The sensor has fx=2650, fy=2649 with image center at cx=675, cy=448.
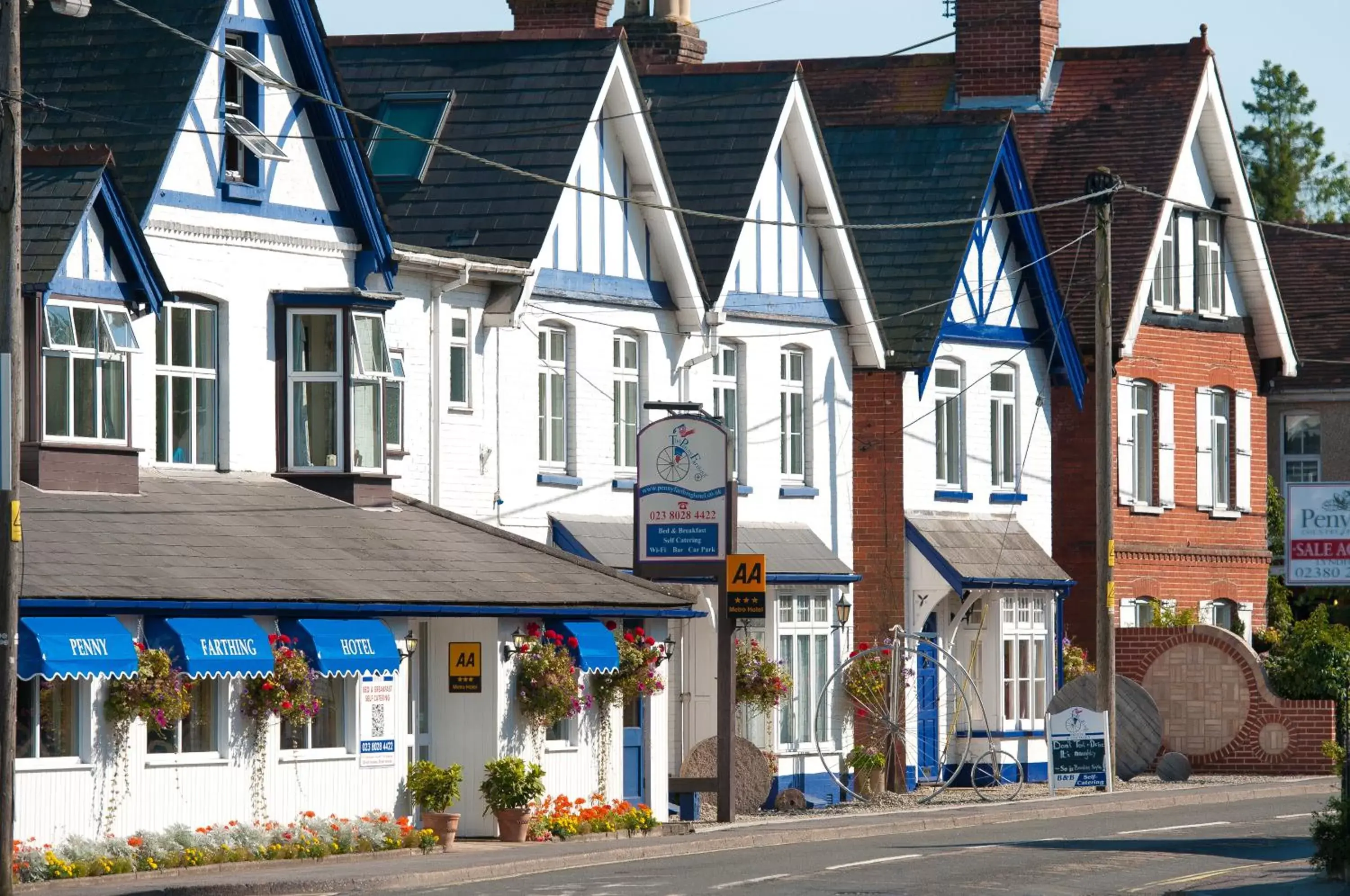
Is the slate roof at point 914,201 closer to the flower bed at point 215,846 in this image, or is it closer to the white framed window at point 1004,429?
the white framed window at point 1004,429

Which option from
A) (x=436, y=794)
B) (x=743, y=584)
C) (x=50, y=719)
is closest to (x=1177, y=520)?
(x=743, y=584)

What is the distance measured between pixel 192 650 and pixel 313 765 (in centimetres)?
246

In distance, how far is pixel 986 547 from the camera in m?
37.1

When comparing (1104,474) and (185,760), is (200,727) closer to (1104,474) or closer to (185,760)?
(185,760)

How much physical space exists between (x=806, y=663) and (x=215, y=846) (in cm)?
1269

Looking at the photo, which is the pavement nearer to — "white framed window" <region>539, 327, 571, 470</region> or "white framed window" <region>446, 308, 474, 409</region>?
"white framed window" <region>539, 327, 571, 470</region>

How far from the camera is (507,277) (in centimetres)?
2955

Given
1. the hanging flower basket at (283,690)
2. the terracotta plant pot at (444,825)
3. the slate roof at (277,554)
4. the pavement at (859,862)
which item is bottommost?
the pavement at (859,862)

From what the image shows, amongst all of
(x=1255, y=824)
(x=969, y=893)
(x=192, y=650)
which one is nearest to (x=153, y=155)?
(x=192, y=650)

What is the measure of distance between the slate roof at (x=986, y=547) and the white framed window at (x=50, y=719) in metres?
15.9

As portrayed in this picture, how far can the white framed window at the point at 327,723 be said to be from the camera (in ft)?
80.9

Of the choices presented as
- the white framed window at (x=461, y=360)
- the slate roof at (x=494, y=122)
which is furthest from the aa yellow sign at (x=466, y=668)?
the slate roof at (x=494, y=122)

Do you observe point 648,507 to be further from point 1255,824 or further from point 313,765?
point 1255,824

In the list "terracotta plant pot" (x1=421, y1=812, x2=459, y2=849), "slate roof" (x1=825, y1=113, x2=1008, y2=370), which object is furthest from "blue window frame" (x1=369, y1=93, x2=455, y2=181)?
"terracotta plant pot" (x1=421, y1=812, x2=459, y2=849)
